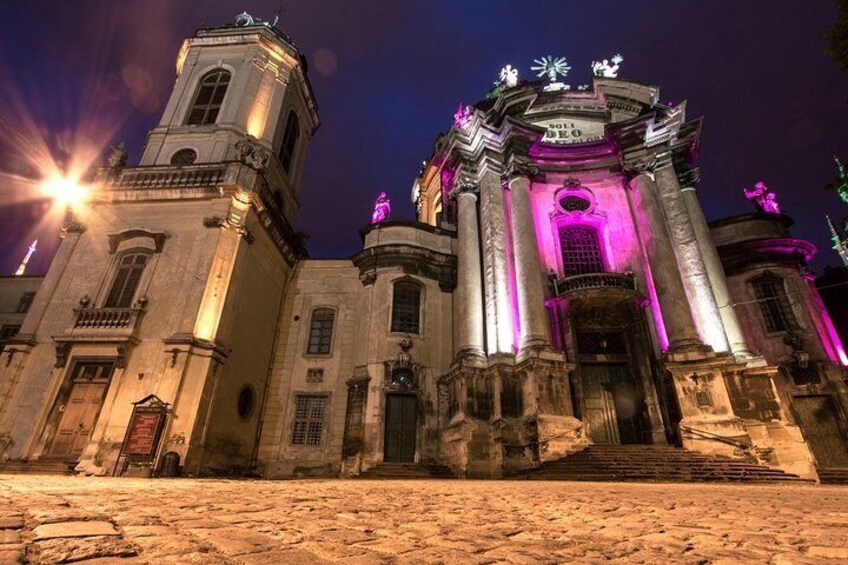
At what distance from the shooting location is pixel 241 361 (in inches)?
680

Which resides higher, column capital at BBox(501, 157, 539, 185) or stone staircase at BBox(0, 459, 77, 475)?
column capital at BBox(501, 157, 539, 185)

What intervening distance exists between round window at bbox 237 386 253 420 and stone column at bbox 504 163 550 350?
11.6 metres

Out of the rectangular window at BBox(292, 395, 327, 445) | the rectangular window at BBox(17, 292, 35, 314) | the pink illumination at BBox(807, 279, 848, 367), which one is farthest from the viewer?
the rectangular window at BBox(17, 292, 35, 314)

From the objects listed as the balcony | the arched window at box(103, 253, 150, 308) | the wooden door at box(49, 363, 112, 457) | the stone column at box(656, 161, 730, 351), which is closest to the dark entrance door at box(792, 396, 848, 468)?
the stone column at box(656, 161, 730, 351)

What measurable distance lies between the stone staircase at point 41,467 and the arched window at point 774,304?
27.7m

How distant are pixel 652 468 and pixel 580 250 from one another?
11.5 m

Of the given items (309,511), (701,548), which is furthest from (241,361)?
(701,548)

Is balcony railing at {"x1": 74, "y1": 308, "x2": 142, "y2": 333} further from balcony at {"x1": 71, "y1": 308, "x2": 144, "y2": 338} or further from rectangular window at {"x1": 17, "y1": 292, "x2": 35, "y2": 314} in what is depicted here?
rectangular window at {"x1": 17, "y1": 292, "x2": 35, "y2": 314}

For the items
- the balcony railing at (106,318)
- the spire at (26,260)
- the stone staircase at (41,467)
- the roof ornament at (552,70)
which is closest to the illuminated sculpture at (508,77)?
the roof ornament at (552,70)

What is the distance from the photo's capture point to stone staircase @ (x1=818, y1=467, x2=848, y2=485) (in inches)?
557

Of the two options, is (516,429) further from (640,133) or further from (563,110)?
(563,110)

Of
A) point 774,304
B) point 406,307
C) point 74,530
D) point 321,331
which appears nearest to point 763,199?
point 774,304

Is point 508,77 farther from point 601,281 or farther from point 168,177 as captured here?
point 168,177

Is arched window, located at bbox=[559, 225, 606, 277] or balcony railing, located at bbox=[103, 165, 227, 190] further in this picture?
arched window, located at bbox=[559, 225, 606, 277]
